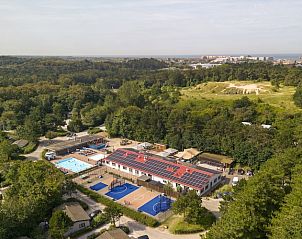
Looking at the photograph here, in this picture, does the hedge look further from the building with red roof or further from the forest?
the building with red roof

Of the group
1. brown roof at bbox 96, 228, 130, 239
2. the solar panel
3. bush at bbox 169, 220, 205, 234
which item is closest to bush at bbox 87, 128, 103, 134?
the solar panel

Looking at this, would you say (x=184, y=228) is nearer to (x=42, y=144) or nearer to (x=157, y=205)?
(x=157, y=205)

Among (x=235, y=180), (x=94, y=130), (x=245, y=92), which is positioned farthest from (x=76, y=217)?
(x=245, y=92)

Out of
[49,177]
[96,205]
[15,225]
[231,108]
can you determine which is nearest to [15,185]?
[49,177]

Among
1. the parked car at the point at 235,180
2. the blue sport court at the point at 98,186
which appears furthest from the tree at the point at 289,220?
the blue sport court at the point at 98,186

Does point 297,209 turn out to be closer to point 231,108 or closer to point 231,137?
point 231,137

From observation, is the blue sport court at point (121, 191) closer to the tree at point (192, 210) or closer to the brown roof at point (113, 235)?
the tree at point (192, 210)
